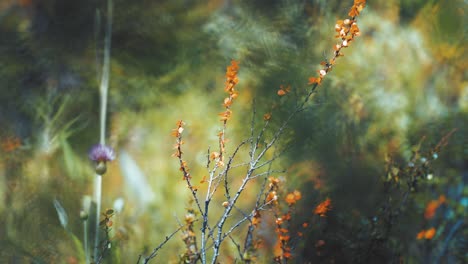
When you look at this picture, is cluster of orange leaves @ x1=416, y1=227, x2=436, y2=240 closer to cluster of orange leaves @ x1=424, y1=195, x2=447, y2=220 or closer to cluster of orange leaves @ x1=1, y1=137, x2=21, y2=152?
Result: cluster of orange leaves @ x1=424, y1=195, x2=447, y2=220

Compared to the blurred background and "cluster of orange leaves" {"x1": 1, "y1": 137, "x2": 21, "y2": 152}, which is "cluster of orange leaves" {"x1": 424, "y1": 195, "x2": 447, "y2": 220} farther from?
"cluster of orange leaves" {"x1": 1, "y1": 137, "x2": 21, "y2": 152}

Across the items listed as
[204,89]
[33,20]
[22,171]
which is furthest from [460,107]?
[33,20]

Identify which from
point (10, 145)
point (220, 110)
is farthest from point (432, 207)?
point (10, 145)

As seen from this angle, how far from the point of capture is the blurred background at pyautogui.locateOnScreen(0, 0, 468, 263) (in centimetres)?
130

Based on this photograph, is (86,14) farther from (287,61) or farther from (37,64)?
(287,61)

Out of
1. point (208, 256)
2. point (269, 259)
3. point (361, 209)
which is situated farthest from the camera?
point (361, 209)

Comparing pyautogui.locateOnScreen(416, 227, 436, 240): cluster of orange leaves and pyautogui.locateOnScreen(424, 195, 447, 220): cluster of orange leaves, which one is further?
pyautogui.locateOnScreen(424, 195, 447, 220): cluster of orange leaves

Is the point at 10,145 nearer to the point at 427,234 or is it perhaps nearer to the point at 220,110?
the point at 220,110

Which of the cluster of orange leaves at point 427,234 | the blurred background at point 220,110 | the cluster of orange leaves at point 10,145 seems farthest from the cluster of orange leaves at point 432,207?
the cluster of orange leaves at point 10,145

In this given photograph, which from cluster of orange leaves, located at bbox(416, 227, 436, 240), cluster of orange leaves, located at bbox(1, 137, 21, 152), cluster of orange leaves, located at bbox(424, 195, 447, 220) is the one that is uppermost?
cluster of orange leaves, located at bbox(1, 137, 21, 152)

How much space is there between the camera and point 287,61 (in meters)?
1.58

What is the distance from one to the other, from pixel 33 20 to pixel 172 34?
67 centimetres

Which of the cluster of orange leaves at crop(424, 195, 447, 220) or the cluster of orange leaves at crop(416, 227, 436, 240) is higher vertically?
the cluster of orange leaves at crop(424, 195, 447, 220)

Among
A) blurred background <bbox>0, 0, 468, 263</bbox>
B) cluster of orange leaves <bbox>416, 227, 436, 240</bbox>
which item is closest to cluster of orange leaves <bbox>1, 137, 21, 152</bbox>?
blurred background <bbox>0, 0, 468, 263</bbox>
